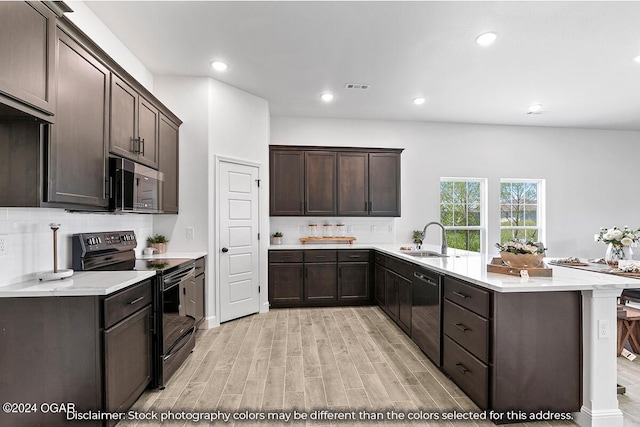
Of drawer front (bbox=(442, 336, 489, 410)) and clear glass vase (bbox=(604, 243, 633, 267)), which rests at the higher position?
clear glass vase (bbox=(604, 243, 633, 267))

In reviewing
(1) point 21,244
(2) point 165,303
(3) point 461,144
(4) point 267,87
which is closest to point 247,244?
(2) point 165,303

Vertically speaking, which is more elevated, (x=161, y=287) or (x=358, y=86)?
(x=358, y=86)

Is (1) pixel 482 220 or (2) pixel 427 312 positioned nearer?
(2) pixel 427 312

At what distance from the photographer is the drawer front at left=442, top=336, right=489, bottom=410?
6.79ft

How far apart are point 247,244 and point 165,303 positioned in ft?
5.83

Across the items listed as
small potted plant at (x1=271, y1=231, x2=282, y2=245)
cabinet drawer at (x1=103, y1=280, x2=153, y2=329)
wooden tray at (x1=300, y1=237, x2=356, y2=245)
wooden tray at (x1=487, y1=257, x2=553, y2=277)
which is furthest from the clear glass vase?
cabinet drawer at (x1=103, y1=280, x2=153, y2=329)

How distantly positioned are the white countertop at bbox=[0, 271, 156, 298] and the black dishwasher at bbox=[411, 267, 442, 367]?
7.48 feet

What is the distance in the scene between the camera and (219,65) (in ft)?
11.7

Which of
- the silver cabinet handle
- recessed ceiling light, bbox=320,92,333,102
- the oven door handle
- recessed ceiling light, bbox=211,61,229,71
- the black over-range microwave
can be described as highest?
recessed ceiling light, bbox=211,61,229,71

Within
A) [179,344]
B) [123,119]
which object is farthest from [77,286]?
[123,119]

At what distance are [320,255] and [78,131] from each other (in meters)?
3.27

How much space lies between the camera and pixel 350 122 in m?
5.51

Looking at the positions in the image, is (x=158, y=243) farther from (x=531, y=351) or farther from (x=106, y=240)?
(x=531, y=351)

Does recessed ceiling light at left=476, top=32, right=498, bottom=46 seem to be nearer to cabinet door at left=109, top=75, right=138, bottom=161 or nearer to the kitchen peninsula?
the kitchen peninsula
